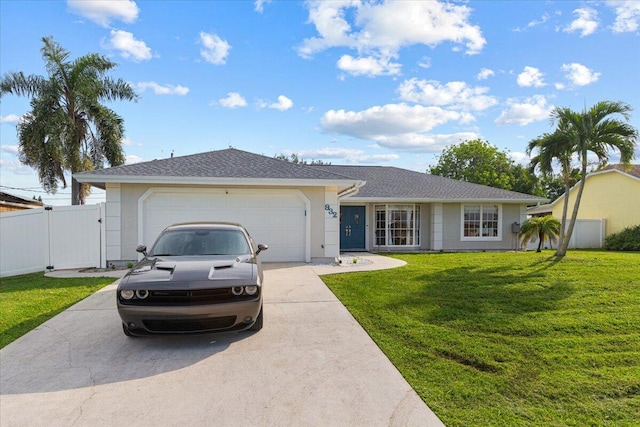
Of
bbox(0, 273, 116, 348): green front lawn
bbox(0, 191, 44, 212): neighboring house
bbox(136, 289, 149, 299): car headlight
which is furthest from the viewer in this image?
bbox(0, 191, 44, 212): neighboring house

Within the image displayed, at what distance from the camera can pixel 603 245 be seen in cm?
1995

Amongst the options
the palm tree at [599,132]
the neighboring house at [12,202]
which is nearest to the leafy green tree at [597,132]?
the palm tree at [599,132]

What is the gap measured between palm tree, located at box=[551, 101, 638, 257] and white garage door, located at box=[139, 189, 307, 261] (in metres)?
8.72

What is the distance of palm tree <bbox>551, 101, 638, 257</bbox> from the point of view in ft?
35.7

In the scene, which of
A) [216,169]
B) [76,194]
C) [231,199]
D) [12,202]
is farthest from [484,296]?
[12,202]

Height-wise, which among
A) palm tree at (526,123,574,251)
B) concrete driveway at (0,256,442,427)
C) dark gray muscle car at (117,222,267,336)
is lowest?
concrete driveway at (0,256,442,427)

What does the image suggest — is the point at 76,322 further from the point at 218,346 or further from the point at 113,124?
the point at 113,124

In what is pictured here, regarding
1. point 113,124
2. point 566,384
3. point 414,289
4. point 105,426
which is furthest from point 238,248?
point 113,124

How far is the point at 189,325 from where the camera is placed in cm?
438

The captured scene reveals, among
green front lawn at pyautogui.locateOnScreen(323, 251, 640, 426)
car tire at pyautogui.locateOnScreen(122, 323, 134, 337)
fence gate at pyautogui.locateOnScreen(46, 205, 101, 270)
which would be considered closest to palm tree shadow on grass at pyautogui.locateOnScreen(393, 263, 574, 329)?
green front lawn at pyautogui.locateOnScreen(323, 251, 640, 426)

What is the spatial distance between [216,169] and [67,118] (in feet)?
31.1

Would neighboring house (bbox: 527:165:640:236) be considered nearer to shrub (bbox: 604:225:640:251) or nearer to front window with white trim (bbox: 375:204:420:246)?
shrub (bbox: 604:225:640:251)

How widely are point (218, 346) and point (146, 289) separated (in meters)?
1.13

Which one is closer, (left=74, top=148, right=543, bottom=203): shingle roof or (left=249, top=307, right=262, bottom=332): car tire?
(left=249, top=307, right=262, bottom=332): car tire
